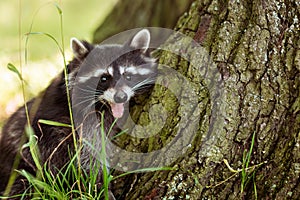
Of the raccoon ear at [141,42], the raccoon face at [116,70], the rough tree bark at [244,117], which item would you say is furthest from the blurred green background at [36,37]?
the rough tree bark at [244,117]

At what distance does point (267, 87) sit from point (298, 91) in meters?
0.18

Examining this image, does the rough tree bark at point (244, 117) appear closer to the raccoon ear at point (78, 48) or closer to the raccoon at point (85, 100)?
the raccoon at point (85, 100)

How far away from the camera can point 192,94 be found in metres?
3.69

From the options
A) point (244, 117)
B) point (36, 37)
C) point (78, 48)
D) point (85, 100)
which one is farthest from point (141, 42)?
point (36, 37)

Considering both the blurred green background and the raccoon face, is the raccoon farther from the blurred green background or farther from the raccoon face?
the blurred green background

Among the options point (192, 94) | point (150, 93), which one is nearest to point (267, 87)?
point (192, 94)

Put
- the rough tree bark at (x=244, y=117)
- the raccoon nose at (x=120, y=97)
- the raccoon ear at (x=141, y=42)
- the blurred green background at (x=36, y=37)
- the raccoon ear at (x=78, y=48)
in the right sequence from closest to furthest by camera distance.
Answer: the rough tree bark at (x=244, y=117) < the raccoon nose at (x=120, y=97) < the raccoon ear at (x=78, y=48) < the raccoon ear at (x=141, y=42) < the blurred green background at (x=36, y=37)

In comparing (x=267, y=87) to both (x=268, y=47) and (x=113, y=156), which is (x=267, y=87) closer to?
(x=268, y=47)

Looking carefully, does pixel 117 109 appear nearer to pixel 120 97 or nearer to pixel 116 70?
pixel 120 97

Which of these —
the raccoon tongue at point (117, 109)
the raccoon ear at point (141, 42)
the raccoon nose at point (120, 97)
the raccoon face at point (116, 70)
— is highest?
the raccoon ear at point (141, 42)

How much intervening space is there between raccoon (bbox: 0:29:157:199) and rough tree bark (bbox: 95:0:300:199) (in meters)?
0.42

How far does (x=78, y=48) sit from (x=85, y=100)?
15.3 inches

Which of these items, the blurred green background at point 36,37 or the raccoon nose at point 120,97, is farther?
the blurred green background at point 36,37

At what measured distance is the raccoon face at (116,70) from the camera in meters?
4.07
